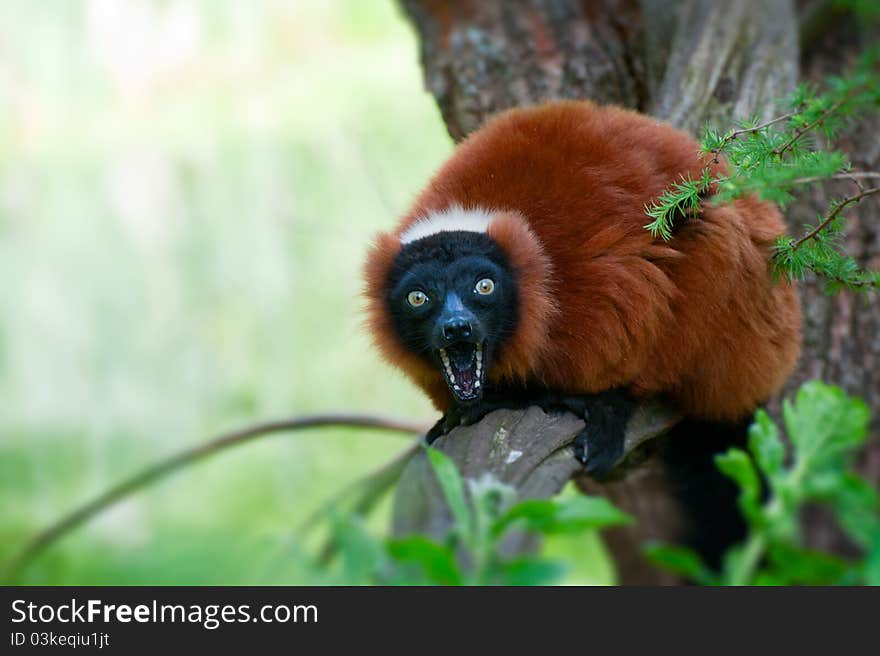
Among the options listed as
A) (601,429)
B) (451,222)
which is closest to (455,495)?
(601,429)

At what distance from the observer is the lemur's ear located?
3.20 metres

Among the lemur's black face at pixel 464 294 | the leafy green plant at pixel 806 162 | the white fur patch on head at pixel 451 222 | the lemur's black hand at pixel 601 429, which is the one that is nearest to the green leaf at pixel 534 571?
the leafy green plant at pixel 806 162

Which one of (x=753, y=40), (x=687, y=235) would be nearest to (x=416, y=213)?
(x=687, y=235)

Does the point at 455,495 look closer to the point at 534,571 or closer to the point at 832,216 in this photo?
the point at 534,571

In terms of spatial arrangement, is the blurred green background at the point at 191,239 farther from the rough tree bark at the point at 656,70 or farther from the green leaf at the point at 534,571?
the green leaf at the point at 534,571

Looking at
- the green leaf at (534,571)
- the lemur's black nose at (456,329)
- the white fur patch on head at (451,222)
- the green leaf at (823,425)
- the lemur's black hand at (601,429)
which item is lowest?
the green leaf at (534,571)

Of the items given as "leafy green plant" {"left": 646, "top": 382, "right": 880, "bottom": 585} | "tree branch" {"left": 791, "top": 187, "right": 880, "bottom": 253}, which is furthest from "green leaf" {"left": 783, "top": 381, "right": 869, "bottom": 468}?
"tree branch" {"left": 791, "top": 187, "right": 880, "bottom": 253}

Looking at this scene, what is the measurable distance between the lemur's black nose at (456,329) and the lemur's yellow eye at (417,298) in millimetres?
240

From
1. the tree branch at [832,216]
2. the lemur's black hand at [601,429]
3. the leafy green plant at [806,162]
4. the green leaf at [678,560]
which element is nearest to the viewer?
the green leaf at [678,560]

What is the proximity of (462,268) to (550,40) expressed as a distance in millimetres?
1562

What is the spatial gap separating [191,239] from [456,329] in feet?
20.1

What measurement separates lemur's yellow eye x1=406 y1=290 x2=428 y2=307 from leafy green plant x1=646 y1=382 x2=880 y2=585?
2.01 meters

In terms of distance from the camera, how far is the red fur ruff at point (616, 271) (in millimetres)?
3195

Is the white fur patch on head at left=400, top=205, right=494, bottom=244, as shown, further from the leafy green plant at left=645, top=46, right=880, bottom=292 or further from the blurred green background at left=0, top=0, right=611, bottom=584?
the blurred green background at left=0, top=0, right=611, bottom=584
